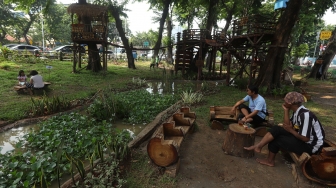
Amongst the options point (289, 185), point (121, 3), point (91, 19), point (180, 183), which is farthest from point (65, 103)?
point (121, 3)

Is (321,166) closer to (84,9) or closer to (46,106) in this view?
(46,106)

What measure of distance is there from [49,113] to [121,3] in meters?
15.2

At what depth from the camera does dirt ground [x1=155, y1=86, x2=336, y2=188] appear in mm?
3154

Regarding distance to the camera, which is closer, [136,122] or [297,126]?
[297,126]

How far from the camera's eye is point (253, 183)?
10.4 feet

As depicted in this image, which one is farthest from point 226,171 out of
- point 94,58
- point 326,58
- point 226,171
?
point 326,58

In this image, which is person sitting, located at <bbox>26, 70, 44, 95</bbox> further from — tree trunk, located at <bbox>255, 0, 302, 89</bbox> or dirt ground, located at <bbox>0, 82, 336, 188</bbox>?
tree trunk, located at <bbox>255, 0, 302, 89</bbox>

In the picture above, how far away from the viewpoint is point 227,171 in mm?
3473

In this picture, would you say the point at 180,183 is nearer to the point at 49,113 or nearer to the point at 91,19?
the point at 49,113

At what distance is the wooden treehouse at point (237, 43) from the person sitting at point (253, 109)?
5.54 meters

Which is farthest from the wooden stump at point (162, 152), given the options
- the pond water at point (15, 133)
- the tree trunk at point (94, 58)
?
the tree trunk at point (94, 58)

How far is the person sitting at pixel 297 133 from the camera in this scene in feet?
10.3

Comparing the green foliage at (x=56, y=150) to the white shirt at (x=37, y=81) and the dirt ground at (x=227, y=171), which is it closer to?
the dirt ground at (x=227, y=171)

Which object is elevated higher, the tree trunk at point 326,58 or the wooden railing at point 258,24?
the wooden railing at point 258,24
